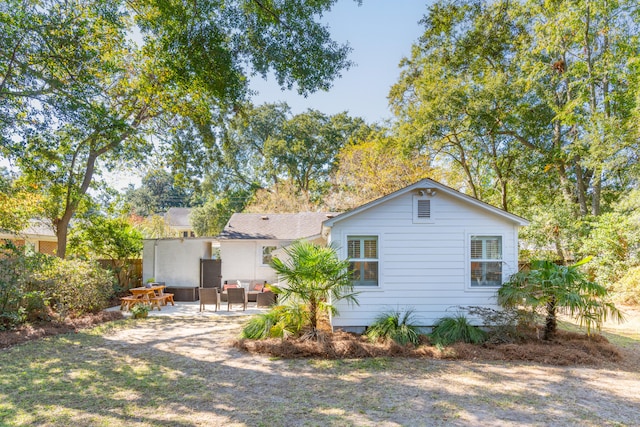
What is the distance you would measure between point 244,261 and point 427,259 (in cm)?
935

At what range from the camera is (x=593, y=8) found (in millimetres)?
14062

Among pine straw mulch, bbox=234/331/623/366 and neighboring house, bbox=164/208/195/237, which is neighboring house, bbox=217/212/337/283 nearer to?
pine straw mulch, bbox=234/331/623/366

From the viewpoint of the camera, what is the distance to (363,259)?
342 inches

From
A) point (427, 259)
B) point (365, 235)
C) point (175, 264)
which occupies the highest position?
point (365, 235)

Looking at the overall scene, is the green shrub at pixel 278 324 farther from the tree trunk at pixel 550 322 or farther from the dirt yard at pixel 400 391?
the tree trunk at pixel 550 322

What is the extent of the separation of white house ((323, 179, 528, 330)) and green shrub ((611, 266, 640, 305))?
6.92 meters

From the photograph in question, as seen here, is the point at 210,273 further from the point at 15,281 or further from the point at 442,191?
the point at 442,191

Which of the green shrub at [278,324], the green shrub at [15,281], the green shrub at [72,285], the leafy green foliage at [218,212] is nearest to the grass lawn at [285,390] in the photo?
the green shrub at [278,324]

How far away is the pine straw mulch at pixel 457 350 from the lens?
7.11 m

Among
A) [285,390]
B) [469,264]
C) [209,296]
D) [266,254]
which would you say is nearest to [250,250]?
[266,254]

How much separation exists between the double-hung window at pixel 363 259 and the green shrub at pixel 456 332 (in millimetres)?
1782

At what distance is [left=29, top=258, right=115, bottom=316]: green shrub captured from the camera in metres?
9.91

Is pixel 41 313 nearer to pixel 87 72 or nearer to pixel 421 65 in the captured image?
pixel 87 72

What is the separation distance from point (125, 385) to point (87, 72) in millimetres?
7869
